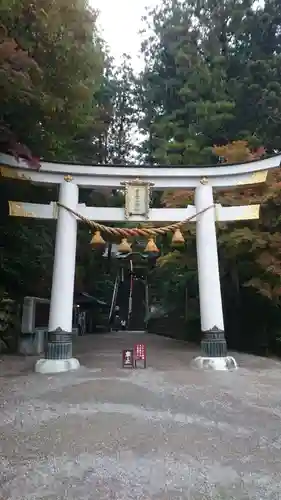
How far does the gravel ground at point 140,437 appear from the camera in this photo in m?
3.03

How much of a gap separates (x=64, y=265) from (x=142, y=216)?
6.71 feet

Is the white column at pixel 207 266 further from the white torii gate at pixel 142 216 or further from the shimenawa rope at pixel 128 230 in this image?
the shimenawa rope at pixel 128 230

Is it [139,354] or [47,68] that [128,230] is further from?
[47,68]

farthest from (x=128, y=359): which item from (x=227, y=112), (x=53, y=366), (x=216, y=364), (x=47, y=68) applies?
(x=227, y=112)

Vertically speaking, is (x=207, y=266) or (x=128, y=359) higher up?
(x=207, y=266)

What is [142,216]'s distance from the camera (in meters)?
9.02

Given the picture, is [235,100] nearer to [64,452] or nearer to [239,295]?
[239,295]

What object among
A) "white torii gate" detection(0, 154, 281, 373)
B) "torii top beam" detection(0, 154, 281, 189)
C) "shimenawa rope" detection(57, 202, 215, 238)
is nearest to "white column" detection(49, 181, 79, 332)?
"white torii gate" detection(0, 154, 281, 373)

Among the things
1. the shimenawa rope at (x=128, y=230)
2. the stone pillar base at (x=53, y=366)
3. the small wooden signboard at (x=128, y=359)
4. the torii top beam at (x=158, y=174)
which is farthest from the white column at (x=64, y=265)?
the small wooden signboard at (x=128, y=359)

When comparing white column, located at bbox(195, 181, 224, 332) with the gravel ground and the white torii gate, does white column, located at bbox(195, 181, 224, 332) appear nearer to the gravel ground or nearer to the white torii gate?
the white torii gate

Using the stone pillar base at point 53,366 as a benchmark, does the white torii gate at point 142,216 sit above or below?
above

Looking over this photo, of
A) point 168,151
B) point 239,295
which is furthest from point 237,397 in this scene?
point 168,151

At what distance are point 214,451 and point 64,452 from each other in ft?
4.59

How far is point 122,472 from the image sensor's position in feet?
10.7
